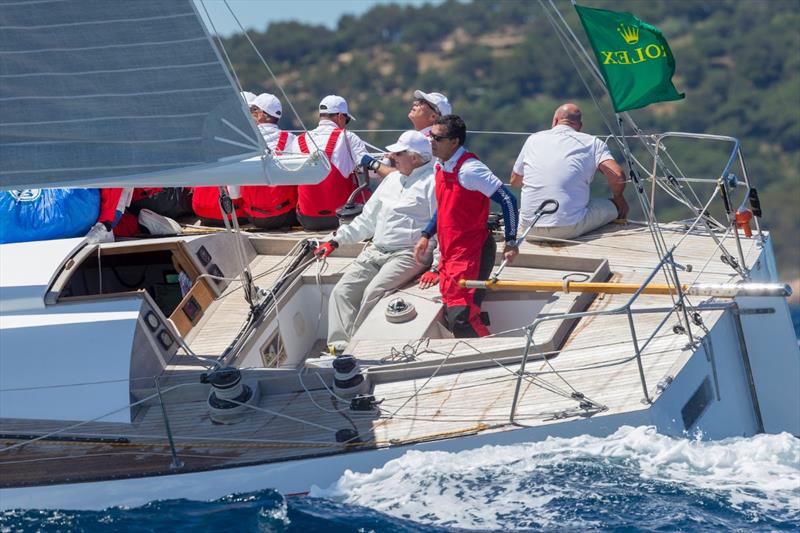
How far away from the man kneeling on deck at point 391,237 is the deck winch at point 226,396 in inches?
43.9

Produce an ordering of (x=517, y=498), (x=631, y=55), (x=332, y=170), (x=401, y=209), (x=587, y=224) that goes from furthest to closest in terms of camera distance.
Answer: (x=332, y=170), (x=587, y=224), (x=401, y=209), (x=631, y=55), (x=517, y=498)

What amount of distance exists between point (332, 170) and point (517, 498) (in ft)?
11.7

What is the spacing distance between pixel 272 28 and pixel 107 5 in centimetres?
6746

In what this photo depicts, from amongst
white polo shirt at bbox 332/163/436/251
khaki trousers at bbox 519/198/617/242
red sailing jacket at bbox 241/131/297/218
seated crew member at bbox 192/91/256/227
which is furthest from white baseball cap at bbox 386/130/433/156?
seated crew member at bbox 192/91/256/227

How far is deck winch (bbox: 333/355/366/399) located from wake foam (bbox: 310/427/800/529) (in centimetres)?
59

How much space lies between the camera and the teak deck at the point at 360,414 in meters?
6.61

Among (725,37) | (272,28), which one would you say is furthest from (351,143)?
(272,28)

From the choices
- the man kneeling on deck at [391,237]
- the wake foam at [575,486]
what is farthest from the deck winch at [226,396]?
the man kneeling on deck at [391,237]

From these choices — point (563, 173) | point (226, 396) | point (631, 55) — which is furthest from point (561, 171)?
point (226, 396)

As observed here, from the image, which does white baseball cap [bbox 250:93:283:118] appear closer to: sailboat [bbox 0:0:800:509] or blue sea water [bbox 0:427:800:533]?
sailboat [bbox 0:0:800:509]

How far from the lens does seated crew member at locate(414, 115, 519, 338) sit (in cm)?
750

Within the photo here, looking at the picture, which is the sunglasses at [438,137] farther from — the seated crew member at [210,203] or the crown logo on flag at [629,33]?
the seated crew member at [210,203]

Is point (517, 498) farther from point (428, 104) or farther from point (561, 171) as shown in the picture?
point (428, 104)

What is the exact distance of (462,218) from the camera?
755 centimetres
